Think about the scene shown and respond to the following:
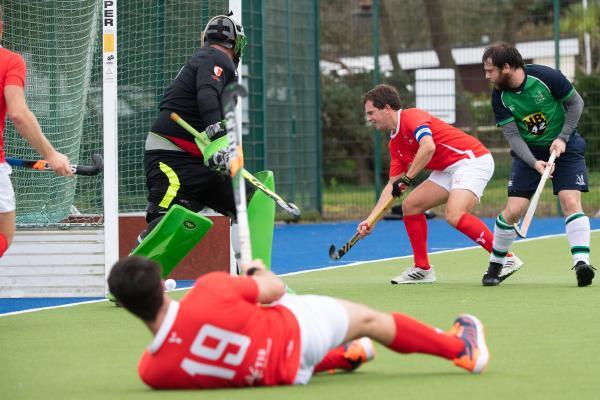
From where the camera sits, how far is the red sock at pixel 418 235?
909 centimetres

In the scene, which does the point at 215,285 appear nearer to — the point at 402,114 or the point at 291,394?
the point at 291,394

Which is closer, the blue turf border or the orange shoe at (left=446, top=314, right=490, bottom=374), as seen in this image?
the orange shoe at (left=446, top=314, right=490, bottom=374)

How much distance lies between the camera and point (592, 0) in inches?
822

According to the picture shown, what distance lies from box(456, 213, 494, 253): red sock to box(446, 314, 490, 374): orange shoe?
383cm

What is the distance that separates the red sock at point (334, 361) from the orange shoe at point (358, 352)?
0.02 meters

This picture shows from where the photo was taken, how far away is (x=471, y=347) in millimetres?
5000

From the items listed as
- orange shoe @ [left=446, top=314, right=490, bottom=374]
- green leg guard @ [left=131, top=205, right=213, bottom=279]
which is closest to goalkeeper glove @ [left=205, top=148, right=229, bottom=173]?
green leg guard @ [left=131, top=205, right=213, bottom=279]

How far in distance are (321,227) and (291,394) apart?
1121 cm

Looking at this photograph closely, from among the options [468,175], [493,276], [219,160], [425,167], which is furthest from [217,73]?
[493,276]

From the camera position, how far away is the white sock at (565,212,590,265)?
841 cm

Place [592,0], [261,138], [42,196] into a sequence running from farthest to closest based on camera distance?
[592,0] → [261,138] → [42,196]

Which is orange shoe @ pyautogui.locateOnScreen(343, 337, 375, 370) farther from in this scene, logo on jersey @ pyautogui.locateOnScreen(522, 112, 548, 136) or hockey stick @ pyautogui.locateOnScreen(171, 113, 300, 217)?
logo on jersey @ pyautogui.locateOnScreen(522, 112, 548, 136)

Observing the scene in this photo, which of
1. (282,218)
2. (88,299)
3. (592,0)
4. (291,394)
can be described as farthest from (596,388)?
(592,0)

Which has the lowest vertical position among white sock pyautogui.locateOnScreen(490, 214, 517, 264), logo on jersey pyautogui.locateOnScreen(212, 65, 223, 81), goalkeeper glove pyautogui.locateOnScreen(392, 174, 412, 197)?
white sock pyautogui.locateOnScreen(490, 214, 517, 264)
